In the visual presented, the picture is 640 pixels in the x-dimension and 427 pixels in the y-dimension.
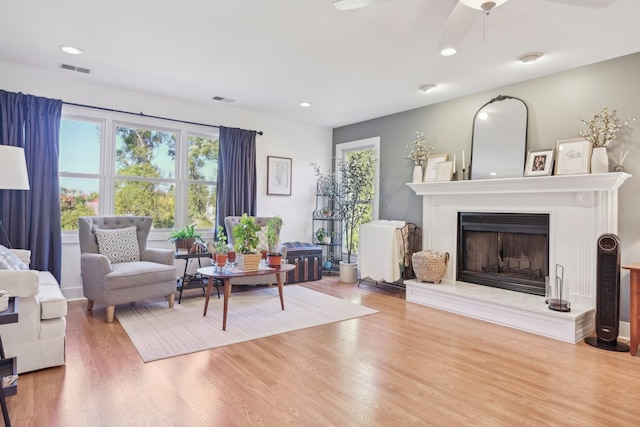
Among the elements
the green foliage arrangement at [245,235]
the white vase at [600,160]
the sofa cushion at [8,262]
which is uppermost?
the white vase at [600,160]

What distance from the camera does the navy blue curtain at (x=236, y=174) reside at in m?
5.29

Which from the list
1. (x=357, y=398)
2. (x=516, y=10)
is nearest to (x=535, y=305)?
(x=357, y=398)

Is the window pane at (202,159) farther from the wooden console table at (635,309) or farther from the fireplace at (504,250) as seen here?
the wooden console table at (635,309)

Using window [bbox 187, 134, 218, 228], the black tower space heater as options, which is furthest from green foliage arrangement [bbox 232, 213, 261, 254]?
the black tower space heater

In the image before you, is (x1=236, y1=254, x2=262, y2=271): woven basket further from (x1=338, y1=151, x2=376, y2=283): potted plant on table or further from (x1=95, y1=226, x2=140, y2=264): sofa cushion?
(x1=338, y1=151, x2=376, y2=283): potted plant on table

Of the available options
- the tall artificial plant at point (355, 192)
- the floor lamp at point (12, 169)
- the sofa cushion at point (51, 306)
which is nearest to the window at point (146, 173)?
the floor lamp at point (12, 169)

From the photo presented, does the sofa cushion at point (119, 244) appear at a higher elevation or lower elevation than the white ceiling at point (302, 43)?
lower

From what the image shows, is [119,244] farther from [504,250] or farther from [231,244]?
[504,250]

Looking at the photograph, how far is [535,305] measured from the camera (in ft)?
11.6

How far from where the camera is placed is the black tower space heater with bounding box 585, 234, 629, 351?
→ 9.91 feet

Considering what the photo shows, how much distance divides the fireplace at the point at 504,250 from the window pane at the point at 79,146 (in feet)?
14.8

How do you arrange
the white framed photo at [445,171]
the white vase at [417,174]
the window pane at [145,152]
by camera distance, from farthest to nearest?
the white vase at [417,174] → the window pane at [145,152] → the white framed photo at [445,171]

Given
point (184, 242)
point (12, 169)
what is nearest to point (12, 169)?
point (12, 169)

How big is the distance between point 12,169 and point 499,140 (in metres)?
4.68
